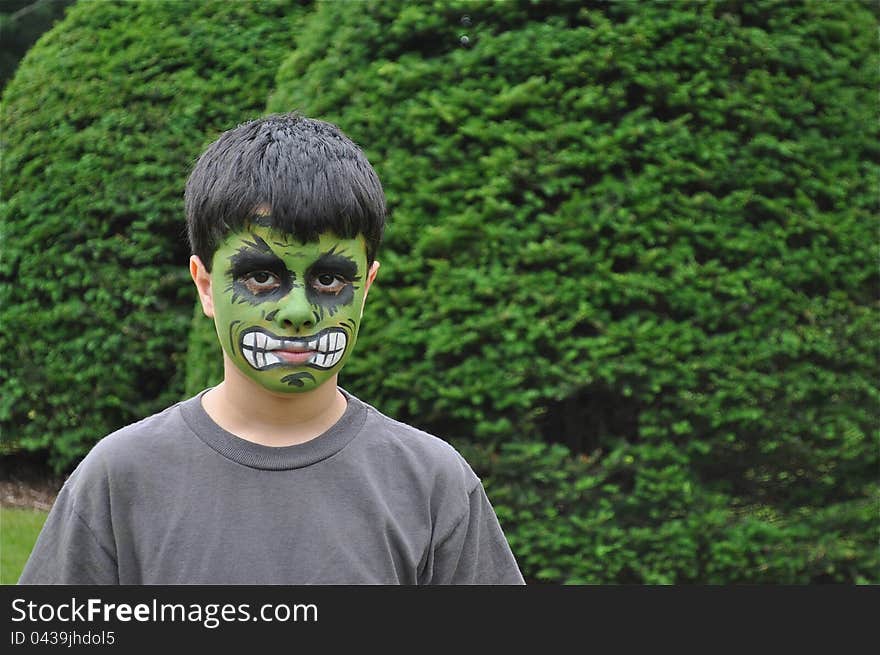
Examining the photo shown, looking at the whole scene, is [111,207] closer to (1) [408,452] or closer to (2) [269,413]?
(2) [269,413]

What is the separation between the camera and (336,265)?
2.19m

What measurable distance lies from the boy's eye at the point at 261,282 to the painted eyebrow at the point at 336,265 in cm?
8

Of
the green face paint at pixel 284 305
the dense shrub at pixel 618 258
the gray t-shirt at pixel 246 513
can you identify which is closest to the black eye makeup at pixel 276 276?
the green face paint at pixel 284 305

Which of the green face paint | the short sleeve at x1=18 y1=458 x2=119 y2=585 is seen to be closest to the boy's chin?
the green face paint

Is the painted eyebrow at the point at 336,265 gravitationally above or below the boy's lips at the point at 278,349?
above

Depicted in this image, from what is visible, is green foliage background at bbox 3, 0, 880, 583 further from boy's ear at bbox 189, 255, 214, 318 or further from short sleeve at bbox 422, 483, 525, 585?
boy's ear at bbox 189, 255, 214, 318

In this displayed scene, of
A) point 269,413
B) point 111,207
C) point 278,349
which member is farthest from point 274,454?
point 111,207

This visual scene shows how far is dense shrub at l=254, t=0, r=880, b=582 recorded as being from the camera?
13.4 feet

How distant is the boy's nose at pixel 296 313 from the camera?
2.14m

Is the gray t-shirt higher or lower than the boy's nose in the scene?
lower

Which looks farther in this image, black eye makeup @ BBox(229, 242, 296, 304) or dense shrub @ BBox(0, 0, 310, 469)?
dense shrub @ BBox(0, 0, 310, 469)

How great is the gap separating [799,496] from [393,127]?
2.38 m

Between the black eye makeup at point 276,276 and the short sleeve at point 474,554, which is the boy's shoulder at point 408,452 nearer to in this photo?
the short sleeve at point 474,554

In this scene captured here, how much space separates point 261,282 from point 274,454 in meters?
0.37
